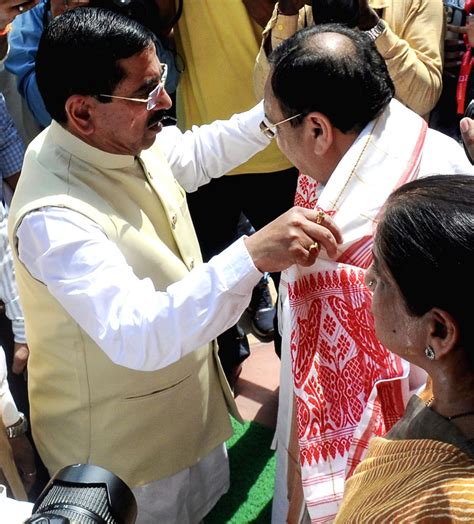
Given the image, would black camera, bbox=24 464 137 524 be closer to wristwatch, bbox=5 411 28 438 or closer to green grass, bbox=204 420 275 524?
wristwatch, bbox=5 411 28 438

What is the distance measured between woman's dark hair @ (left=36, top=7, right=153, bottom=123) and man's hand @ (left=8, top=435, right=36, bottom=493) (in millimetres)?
1001

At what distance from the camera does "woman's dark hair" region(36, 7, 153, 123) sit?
1.92m

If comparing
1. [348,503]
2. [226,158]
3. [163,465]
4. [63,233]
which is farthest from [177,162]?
[348,503]

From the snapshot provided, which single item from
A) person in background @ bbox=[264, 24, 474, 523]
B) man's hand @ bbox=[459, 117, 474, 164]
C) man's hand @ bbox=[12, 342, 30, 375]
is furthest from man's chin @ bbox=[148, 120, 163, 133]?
man's hand @ bbox=[12, 342, 30, 375]

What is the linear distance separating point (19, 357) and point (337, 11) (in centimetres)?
164

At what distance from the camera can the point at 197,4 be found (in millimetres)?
3119

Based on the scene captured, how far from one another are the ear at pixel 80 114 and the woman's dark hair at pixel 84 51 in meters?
0.02

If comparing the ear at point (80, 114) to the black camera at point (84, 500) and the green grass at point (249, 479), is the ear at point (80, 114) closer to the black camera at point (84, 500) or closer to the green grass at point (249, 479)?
the black camera at point (84, 500)

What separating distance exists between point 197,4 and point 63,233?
5.43 feet

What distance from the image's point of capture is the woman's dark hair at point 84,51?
1922mm

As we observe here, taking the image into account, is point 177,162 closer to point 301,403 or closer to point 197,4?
point 197,4

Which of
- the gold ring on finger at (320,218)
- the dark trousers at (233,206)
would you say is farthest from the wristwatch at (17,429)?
the dark trousers at (233,206)

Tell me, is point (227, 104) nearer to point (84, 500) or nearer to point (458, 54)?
point (458, 54)

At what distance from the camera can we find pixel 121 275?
1797 mm
